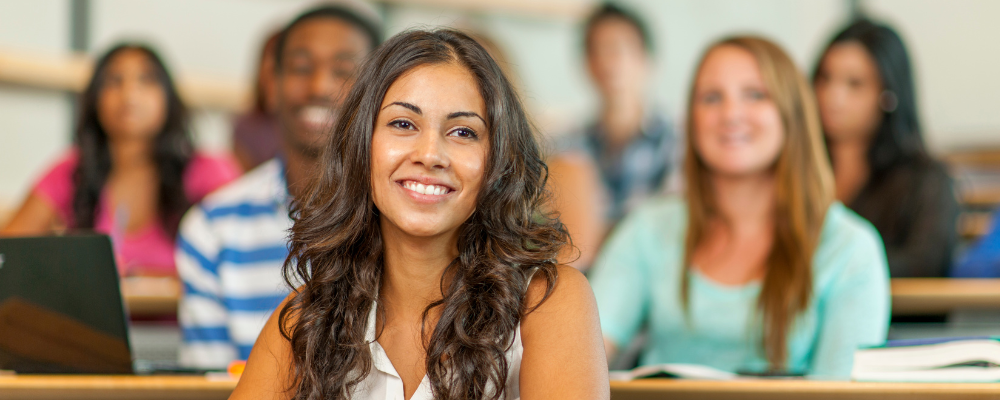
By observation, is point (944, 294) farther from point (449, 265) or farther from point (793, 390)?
point (449, 265)

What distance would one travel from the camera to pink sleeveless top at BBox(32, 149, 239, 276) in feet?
10.0

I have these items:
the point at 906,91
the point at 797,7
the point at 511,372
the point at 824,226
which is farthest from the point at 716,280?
the point at 797,7

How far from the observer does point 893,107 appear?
2.84 meters

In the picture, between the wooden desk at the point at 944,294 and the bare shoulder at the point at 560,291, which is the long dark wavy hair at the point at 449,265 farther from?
the wooden desk at the point at 944,294

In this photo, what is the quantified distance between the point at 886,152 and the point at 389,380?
213 centimetres

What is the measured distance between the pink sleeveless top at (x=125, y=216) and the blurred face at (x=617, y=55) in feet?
5.63

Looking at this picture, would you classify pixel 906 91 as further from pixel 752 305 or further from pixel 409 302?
pixel 409 302

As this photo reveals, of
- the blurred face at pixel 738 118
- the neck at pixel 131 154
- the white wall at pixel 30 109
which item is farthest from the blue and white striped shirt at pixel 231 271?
the white wall at pixel 30 109

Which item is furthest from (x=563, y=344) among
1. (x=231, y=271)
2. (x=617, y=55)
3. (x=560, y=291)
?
(x=617, y=55)

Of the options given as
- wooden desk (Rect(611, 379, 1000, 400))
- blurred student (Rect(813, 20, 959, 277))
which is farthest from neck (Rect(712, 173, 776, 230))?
wooden desk (Rect(611, 379, 1000, 400))

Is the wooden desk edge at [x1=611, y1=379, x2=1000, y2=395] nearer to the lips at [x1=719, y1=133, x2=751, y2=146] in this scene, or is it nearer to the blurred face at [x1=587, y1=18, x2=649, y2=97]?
the lips at [x1=719, y1=133, x2=751, y2=146]

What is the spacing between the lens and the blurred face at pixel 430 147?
125 cm

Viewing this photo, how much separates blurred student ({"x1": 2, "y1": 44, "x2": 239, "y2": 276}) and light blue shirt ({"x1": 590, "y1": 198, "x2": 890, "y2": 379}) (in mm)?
1749

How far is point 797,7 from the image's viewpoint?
5297 millimetres
